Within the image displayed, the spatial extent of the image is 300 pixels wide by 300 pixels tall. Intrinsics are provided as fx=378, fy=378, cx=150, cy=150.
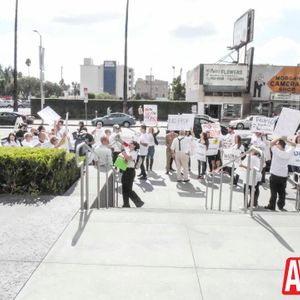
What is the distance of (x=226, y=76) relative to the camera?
122 ft

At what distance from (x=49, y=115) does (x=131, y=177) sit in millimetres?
4765

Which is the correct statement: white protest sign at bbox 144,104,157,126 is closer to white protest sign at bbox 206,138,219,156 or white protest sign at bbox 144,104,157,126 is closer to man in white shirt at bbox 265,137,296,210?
white protest sign at bbox 206,138,219,156

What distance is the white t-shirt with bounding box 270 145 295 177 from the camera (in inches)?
313

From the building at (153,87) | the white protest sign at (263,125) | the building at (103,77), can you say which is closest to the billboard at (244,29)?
the white protest sign at (263,125)

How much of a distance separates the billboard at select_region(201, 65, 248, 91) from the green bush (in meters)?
31.5

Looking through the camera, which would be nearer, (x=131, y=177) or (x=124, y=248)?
(x=124, y=248)

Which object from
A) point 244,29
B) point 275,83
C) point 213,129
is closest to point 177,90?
point 244,29

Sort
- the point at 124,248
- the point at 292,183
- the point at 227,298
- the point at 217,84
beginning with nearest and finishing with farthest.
→ the point at 227,298 < the point at 124,248 < the point at 292,183 < the point at 217,84

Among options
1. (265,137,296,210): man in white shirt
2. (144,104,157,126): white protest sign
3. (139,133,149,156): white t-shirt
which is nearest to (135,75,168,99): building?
(144,104,157,126): white protest sign

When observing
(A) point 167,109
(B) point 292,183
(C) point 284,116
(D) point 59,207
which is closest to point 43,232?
(D) point 59,207

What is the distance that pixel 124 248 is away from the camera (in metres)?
4.98

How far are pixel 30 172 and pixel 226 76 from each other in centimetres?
3236

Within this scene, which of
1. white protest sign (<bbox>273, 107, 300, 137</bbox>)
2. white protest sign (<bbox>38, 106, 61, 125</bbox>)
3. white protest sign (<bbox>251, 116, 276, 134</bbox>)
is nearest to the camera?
white protest sign (<bbox>273, 107, 300, 137</bbox>)

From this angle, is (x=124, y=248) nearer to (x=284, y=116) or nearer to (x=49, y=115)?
(x=284, y=116)
